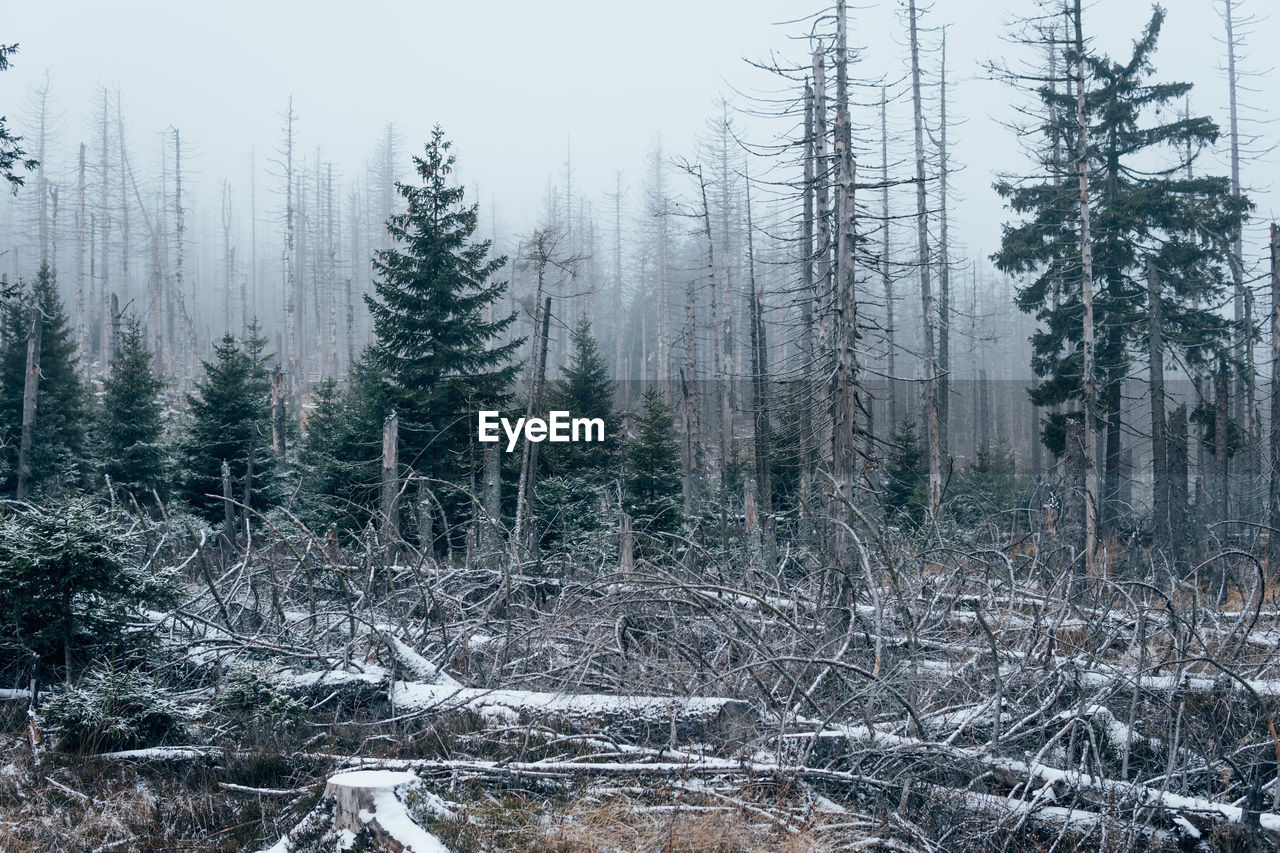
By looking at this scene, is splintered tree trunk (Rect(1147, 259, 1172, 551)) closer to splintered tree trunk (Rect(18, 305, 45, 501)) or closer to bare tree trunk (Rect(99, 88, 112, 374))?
splintered tree trunk (Rect(18, 305, 45, 501))

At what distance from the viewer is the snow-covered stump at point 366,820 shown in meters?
3.84

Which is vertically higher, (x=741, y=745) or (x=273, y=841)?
(x=741, y=745)

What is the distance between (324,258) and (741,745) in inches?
2164

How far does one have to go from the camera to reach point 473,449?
1814 centimetres

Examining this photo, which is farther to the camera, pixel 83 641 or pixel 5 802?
pixel 83 641

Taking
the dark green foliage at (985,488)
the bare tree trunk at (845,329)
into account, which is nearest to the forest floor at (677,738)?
the bare tree trunk at (845,329)

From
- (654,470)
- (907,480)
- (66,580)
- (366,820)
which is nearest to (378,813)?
(366,820)

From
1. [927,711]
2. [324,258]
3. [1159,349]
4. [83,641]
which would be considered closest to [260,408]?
[83,641]

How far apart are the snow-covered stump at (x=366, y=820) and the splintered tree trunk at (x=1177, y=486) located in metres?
18.1

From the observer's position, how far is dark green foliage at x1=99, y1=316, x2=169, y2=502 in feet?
65.3

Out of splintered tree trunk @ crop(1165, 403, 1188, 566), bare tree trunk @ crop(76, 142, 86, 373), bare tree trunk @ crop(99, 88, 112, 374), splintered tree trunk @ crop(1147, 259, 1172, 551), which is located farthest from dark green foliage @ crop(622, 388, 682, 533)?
bare tree trunk @ crop(99, 88, 112, 374)

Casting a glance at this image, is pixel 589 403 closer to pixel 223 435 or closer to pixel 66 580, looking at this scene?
pixel 223 435

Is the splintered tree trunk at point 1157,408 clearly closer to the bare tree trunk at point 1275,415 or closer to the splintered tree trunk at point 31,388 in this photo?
the bare tree trunk at point 1275,415

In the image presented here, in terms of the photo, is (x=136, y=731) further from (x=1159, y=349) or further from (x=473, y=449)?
(x=1159, y=349)
